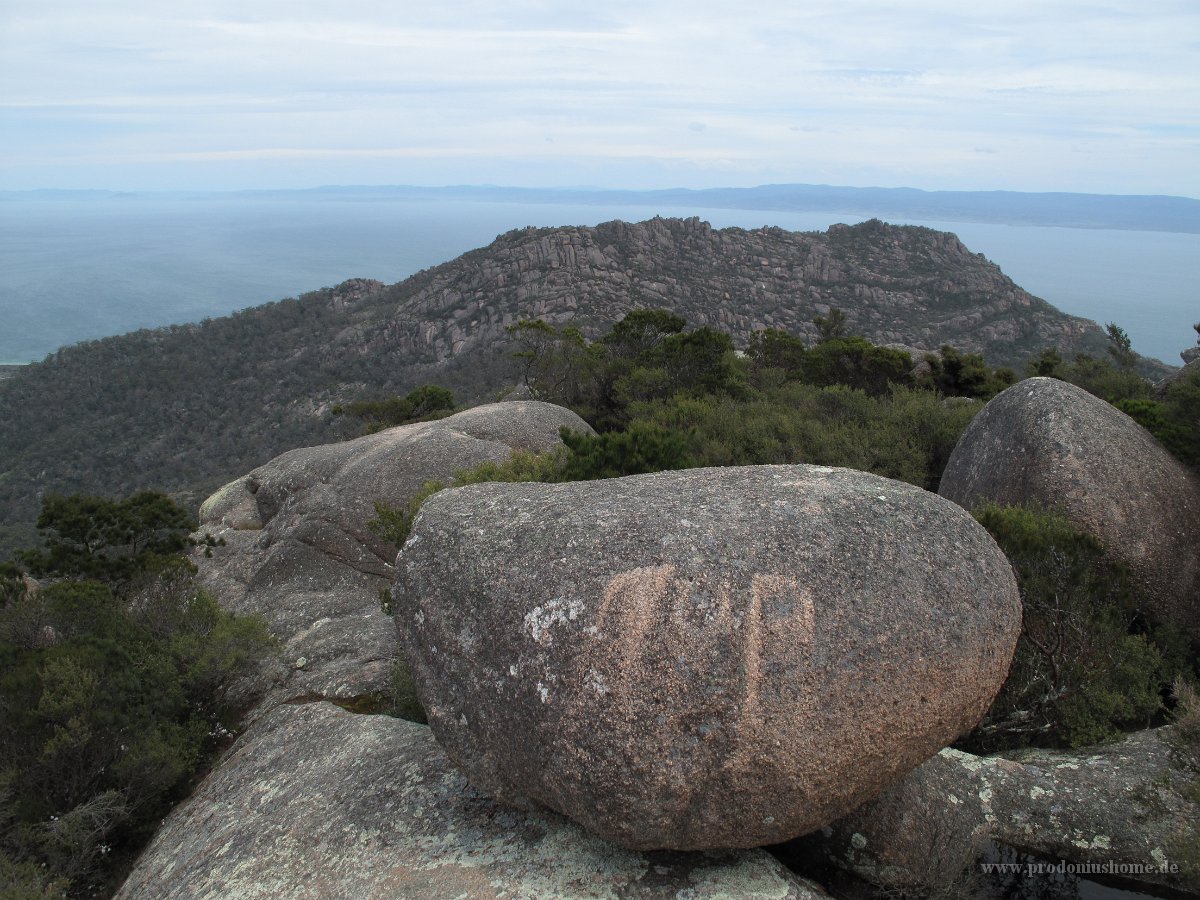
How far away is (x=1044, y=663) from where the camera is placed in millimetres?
7289

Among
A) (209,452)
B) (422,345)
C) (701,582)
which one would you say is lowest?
(209,452)

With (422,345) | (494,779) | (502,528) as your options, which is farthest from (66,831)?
(422,345)

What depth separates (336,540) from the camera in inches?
550

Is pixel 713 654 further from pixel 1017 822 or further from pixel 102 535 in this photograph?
pixel 102 535

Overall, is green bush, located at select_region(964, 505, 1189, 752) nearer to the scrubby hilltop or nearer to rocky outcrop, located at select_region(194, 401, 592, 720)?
rocky outcrop, located at select_region(194, 401, 592, 720)

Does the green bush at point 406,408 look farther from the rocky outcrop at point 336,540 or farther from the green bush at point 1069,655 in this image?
the green bush at point 1069,655

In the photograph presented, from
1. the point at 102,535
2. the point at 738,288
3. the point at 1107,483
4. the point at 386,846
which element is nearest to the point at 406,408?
the point at 102,535

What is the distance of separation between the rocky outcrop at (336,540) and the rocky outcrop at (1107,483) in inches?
333

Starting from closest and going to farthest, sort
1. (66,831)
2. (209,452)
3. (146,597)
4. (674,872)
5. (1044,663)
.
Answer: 1. (674,872)
2. (66,831)
3. (1044,663)
4. (146,597)
5. (209,452)

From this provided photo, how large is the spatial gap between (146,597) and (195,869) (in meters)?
6.00

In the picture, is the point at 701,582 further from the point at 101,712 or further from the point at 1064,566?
the point at 101,712

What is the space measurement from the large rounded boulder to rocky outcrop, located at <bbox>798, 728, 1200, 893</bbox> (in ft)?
2.92

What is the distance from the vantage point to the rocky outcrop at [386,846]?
5016 mm

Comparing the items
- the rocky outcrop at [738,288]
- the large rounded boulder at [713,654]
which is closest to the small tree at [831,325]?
the rocky outcrop at [738,288]
